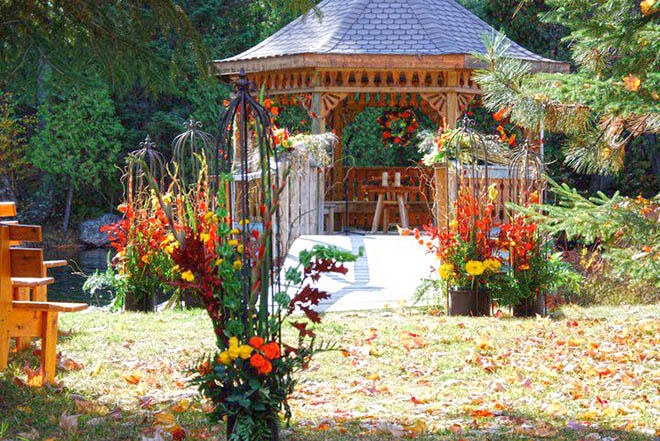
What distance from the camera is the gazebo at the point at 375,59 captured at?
12297mm

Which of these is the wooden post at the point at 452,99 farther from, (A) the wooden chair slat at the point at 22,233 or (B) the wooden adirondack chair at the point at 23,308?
(B) the wooden adirondack chair at the point at 23,308

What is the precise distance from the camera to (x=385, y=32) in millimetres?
13336

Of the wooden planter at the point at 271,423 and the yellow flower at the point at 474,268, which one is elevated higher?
the yellow flower at the point at 474,268

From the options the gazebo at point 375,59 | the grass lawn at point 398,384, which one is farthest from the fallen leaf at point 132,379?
the gazebo at point 375,59

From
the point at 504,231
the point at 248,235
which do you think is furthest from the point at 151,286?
the point at 248,235

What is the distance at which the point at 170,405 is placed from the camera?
448 cm

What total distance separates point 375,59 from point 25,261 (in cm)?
810

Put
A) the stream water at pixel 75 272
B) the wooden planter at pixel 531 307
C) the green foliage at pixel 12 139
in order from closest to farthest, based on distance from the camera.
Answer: the wooden planter at pixel 531 307, the stream water at pixel 75 272, the green foliage at pixel 12 139

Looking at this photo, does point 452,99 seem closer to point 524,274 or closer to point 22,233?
point 524,274

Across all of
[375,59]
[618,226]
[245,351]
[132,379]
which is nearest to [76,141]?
[375,59]

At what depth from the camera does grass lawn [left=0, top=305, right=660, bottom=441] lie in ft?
13.2

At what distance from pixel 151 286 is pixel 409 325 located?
291 centimetres

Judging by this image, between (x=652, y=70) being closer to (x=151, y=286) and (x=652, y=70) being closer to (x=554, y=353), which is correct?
(x=554, y=353)

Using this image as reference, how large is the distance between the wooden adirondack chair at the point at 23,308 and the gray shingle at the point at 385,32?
25.9 ft
